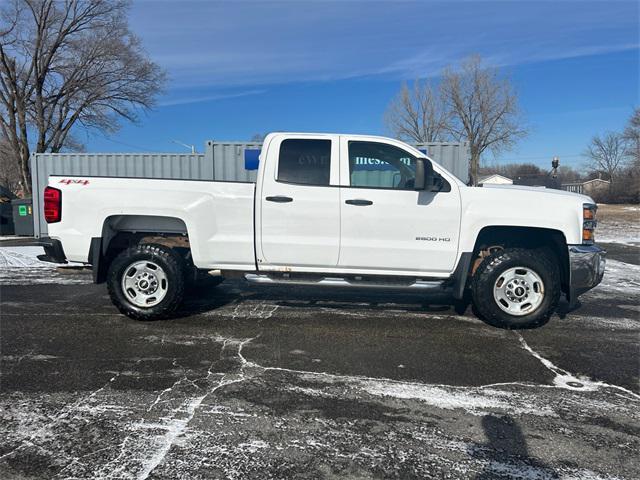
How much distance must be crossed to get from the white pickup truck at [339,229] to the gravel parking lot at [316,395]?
535 millimetres

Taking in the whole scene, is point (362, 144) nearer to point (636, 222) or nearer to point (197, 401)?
point (197, 401)

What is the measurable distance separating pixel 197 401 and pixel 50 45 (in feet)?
96.7

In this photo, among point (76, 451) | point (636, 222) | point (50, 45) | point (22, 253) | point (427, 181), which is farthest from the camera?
point (50, 45)

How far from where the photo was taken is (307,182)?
5.25 meters

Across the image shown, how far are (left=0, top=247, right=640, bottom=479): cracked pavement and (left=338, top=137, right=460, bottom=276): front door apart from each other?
29.3 inches

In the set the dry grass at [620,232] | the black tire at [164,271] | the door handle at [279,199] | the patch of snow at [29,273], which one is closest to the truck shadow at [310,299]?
the black tire at [164,271]

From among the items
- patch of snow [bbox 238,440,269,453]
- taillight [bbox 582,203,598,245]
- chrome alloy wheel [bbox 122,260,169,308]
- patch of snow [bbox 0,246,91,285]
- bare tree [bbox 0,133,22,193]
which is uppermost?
bare tree [bbox 0,133,22,193]

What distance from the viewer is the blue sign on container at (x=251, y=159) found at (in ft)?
44.1

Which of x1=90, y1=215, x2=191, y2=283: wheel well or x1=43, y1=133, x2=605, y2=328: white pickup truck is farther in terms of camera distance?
x1=90, y1=215, x2=191, y2=283: wheel well

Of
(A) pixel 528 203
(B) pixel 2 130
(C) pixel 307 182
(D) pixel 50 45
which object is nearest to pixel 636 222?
(A) pixel 528 203

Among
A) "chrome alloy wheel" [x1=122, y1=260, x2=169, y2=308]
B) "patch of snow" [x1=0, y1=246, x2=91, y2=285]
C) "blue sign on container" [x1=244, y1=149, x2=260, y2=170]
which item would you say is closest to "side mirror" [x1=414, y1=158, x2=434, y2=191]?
"chrome alloy wheel" [x1=122, y1=260, x2=169, y2=308]

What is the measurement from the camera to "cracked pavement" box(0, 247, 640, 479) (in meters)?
2.65

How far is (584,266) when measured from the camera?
4945mm

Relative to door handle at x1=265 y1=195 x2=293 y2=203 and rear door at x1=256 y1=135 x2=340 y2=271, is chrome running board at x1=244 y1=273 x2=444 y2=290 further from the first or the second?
door handle at x1=265 y1=195 x2=293 y2=203
